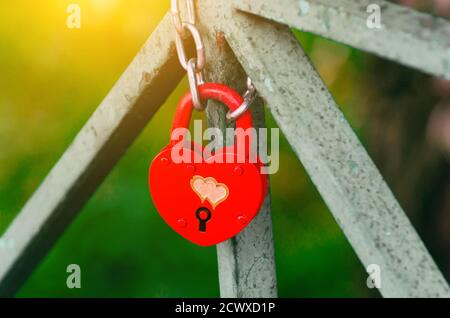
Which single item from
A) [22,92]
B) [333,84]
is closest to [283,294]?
[333,84]

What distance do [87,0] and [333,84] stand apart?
84 centimetres

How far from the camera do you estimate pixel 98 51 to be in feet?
8.17

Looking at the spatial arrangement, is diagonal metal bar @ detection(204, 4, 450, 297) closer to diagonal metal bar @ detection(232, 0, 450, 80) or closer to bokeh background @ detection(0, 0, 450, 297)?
diagonal metal bar @ detection(232, 0, 450, 80)

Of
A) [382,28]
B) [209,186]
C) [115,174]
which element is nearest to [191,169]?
[209,186]

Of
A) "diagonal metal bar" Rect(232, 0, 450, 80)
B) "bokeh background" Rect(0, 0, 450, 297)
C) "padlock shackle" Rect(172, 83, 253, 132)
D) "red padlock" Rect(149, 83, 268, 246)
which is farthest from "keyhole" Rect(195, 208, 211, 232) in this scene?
"bokeh background" Rect(0, 0, 450, 297)

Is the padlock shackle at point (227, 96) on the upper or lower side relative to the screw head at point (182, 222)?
upper

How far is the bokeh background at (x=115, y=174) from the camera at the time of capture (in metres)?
2.37

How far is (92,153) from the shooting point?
96 cm

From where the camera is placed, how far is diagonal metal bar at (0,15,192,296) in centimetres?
A: 87

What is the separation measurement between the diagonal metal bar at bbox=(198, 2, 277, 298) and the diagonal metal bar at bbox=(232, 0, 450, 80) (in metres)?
0.15

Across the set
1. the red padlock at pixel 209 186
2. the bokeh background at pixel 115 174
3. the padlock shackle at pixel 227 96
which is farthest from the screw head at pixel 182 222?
the bokeh background at pixel 115 174

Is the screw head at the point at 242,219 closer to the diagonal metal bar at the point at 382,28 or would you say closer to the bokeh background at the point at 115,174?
the diagonal metal bar at the point at 382,28

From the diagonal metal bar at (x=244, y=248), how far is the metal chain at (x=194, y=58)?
0.03 metres
